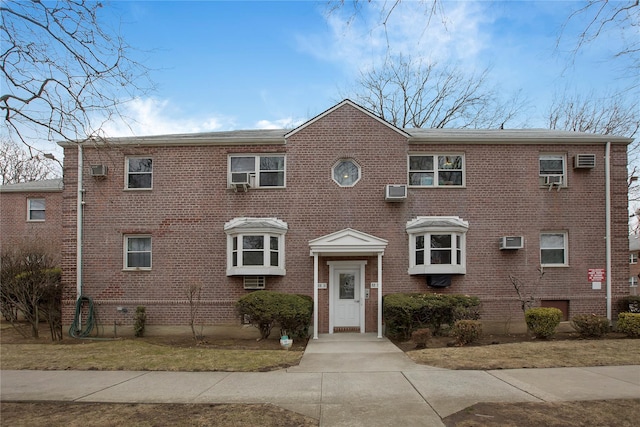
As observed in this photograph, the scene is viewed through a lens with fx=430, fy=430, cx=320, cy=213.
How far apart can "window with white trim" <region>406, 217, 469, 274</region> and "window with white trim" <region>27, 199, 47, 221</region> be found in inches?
723

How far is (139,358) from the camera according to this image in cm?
958

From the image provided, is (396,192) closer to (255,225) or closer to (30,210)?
(255,225)

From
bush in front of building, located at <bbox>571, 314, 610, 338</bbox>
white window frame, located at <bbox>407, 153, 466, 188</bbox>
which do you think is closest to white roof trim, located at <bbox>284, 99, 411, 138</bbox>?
white window frame, located at <bbox>407, 153, 466, 188</bbox>

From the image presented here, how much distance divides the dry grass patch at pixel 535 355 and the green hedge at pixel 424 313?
1424mm

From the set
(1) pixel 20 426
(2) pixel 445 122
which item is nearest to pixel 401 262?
(1) pixel 20 426

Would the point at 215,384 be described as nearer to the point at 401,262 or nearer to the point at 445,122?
the point at 401,262

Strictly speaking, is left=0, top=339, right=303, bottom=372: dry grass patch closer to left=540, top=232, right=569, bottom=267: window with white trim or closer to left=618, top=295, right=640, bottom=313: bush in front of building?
left=540, top=232, right=569, bottom=267: window with white trim

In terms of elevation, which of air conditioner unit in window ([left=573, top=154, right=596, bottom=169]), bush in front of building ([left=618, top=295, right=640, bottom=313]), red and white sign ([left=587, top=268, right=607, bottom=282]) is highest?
air conditioner unit in window ([left=573, top=154, right=596, bottom=169])

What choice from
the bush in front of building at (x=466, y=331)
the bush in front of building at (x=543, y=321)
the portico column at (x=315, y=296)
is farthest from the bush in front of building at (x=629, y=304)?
the portico column at (x=315, y=296)

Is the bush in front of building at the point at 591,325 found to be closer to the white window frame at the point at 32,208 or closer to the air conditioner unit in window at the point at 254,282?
the air conditioner unit in window at the point at 254,282

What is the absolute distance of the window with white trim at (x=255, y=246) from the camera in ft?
42.0

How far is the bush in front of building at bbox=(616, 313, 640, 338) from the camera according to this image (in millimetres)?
11633

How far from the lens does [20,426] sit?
17.4 feet

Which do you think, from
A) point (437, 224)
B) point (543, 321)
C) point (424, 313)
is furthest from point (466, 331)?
point (437, 224)
